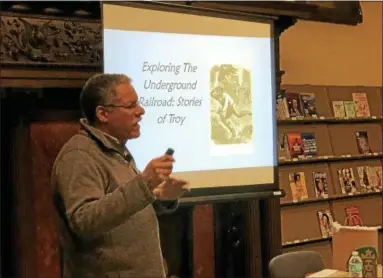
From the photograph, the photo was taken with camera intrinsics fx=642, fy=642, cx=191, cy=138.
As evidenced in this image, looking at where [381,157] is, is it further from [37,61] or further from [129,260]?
[129,260]

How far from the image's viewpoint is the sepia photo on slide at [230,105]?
326 cm

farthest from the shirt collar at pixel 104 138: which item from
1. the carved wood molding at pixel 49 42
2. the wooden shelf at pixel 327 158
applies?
the wooden shelf at pixel 327 158

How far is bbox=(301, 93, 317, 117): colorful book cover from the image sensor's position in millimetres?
5152

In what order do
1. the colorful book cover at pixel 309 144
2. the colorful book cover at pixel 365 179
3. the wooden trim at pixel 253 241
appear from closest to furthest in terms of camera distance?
1. the wooden trim at pixel 253 241
2. the colorful book cover at pixel 309 144
3. the colorful book cover at pixel 365 179

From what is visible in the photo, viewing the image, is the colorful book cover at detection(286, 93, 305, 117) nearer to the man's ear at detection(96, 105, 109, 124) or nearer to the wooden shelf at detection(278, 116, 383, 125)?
the wooden shelf at detection(278, 116, 383, 125)

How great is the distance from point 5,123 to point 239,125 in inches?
46.0

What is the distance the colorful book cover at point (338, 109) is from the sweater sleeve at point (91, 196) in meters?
3.79

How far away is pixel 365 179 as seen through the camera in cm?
557

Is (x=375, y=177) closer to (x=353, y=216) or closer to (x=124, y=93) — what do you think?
(x=353, y=216)

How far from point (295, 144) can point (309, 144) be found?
0.18 meters

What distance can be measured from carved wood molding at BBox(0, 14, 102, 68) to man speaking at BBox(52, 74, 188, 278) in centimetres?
97

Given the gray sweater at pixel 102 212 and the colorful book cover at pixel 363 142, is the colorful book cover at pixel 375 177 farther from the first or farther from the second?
the gray sweater at pixel 102 212

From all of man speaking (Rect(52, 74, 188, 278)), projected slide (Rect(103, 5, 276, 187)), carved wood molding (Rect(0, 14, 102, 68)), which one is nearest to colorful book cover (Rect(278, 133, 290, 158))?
projected slide (Rect(103, 5, 276, 187))

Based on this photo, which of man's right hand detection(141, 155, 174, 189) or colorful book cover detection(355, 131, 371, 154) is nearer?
man's right hand detection(141, 155, 174, 189)
